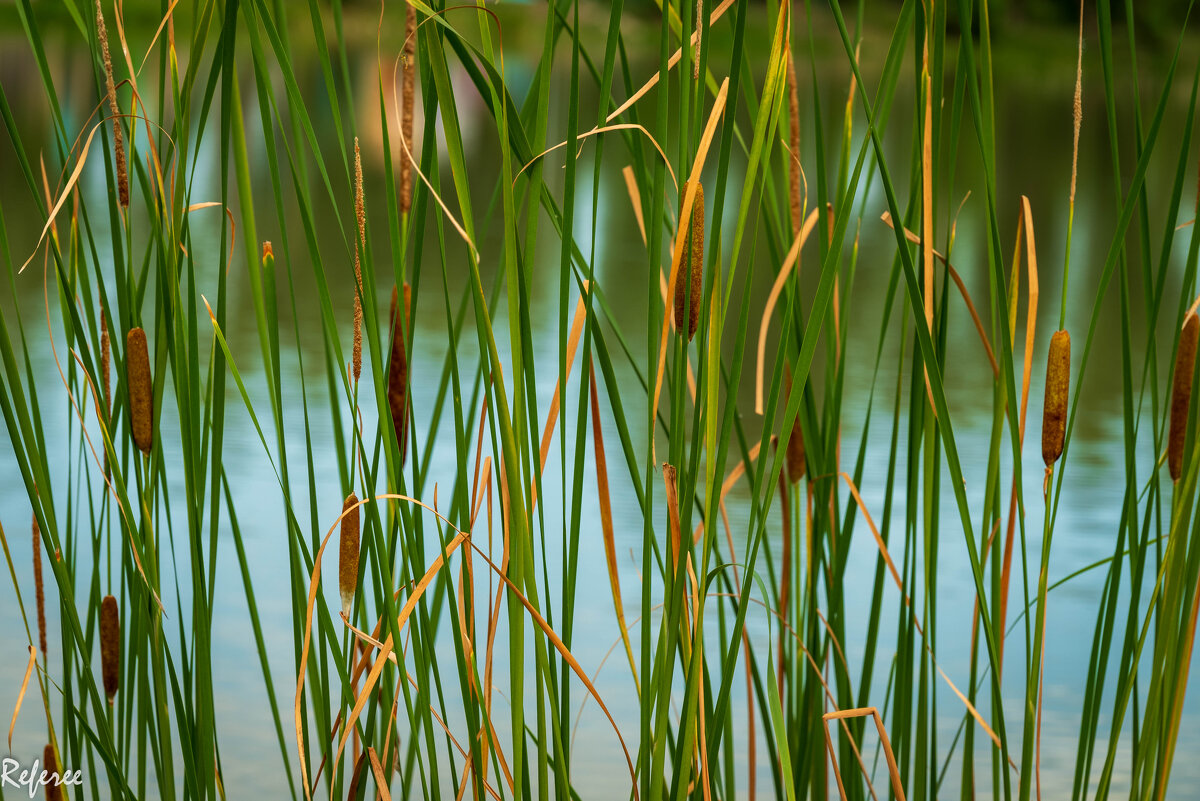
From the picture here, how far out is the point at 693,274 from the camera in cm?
32

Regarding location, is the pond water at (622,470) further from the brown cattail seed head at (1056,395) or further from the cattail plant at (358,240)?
the brown cattail seed head at (1056,395)

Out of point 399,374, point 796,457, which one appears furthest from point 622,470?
point 399,374

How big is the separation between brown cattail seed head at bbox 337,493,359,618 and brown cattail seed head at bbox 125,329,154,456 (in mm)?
72

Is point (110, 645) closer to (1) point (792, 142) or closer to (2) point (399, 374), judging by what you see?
(2) point (399, 374)

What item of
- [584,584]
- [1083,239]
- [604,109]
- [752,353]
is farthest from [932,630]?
[1083,239]

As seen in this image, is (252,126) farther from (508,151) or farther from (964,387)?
(508,151)

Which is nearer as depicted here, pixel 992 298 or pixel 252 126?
pixel 992 298

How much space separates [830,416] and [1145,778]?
0.61 ft

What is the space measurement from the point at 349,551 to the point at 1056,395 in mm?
233

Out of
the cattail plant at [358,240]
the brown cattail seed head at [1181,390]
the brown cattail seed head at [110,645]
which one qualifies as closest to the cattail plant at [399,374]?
the cattail plant at [358,240]

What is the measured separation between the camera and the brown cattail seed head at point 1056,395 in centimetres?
37

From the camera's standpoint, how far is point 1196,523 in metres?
0.41

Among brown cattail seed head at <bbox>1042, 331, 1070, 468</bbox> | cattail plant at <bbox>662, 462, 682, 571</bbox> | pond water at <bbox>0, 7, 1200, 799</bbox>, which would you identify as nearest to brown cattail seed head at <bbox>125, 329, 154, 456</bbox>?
pond water at <bbox>0, 7, 1200, 799</bbox>

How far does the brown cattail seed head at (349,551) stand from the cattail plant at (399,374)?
35 mm
